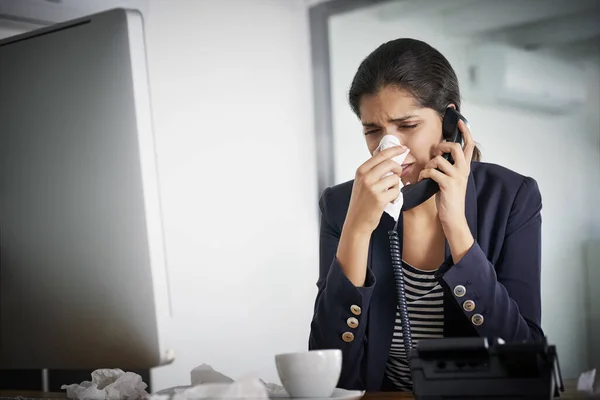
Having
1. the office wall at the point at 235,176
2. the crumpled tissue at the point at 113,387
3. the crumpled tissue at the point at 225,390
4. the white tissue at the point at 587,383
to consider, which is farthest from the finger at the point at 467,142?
the office wall at the point at 235,176

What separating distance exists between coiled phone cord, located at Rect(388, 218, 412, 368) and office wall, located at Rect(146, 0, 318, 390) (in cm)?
145

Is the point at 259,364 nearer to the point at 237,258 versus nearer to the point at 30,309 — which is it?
the point at 237,258

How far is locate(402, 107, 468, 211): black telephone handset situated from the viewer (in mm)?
1500

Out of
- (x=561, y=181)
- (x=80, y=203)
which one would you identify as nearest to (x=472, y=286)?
(x=80, y=203)

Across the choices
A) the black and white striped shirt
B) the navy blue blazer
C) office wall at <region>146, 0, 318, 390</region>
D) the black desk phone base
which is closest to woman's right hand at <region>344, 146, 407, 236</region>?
the navy blue blazer

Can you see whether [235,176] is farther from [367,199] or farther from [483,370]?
[483,370]

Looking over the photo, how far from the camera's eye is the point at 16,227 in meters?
1.04

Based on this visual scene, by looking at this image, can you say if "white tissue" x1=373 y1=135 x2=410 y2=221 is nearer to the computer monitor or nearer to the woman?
the woman

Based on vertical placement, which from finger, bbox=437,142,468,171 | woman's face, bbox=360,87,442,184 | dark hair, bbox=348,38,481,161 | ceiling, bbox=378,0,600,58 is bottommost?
finger, bbox=437,142,468,171

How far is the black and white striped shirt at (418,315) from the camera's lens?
1.57m

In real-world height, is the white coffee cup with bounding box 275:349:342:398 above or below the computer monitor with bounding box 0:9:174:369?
below

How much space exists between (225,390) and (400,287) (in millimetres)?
778

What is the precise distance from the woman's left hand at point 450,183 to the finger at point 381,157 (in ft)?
0.21

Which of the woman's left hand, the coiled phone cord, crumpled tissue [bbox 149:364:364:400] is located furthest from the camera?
the coiled phone cord
